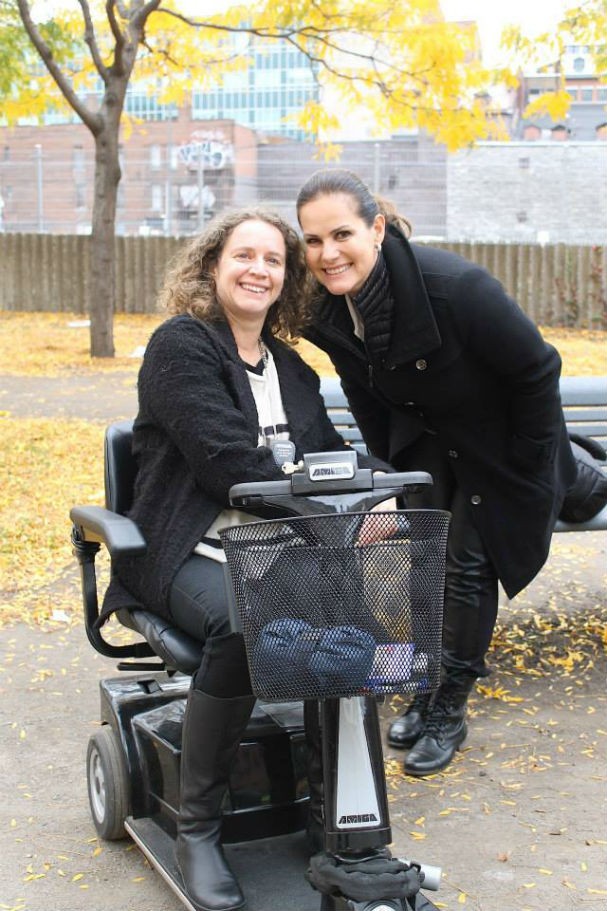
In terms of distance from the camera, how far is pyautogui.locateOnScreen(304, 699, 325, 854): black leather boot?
299cm

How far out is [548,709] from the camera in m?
4.29

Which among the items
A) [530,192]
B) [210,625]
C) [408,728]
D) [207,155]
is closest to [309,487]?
[210,625]

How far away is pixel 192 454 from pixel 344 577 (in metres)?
0.81

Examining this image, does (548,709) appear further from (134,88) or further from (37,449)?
(134,88)

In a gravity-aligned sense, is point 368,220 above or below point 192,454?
above

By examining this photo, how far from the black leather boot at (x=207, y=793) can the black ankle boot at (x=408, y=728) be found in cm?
119

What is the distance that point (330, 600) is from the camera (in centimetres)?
237

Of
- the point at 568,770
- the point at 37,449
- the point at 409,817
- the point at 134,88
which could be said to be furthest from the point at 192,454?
the point at 134,88

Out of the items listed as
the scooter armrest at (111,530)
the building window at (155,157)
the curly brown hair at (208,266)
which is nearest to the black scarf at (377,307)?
the curly brown hair at (208,266)

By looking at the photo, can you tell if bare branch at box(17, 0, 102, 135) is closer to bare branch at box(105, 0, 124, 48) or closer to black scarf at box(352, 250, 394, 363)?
bare branch at box(105, 0, 124, 48)

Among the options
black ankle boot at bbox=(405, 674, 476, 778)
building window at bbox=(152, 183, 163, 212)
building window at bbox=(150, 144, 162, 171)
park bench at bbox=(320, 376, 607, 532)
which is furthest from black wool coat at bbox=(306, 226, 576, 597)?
building window at bbox=(150, 144, 162, 171)

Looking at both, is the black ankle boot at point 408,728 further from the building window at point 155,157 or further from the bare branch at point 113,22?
the building window at point 155,157

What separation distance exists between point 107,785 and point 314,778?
0.61m

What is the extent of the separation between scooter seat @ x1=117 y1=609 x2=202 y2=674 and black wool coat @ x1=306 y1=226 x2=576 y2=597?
1.09m
